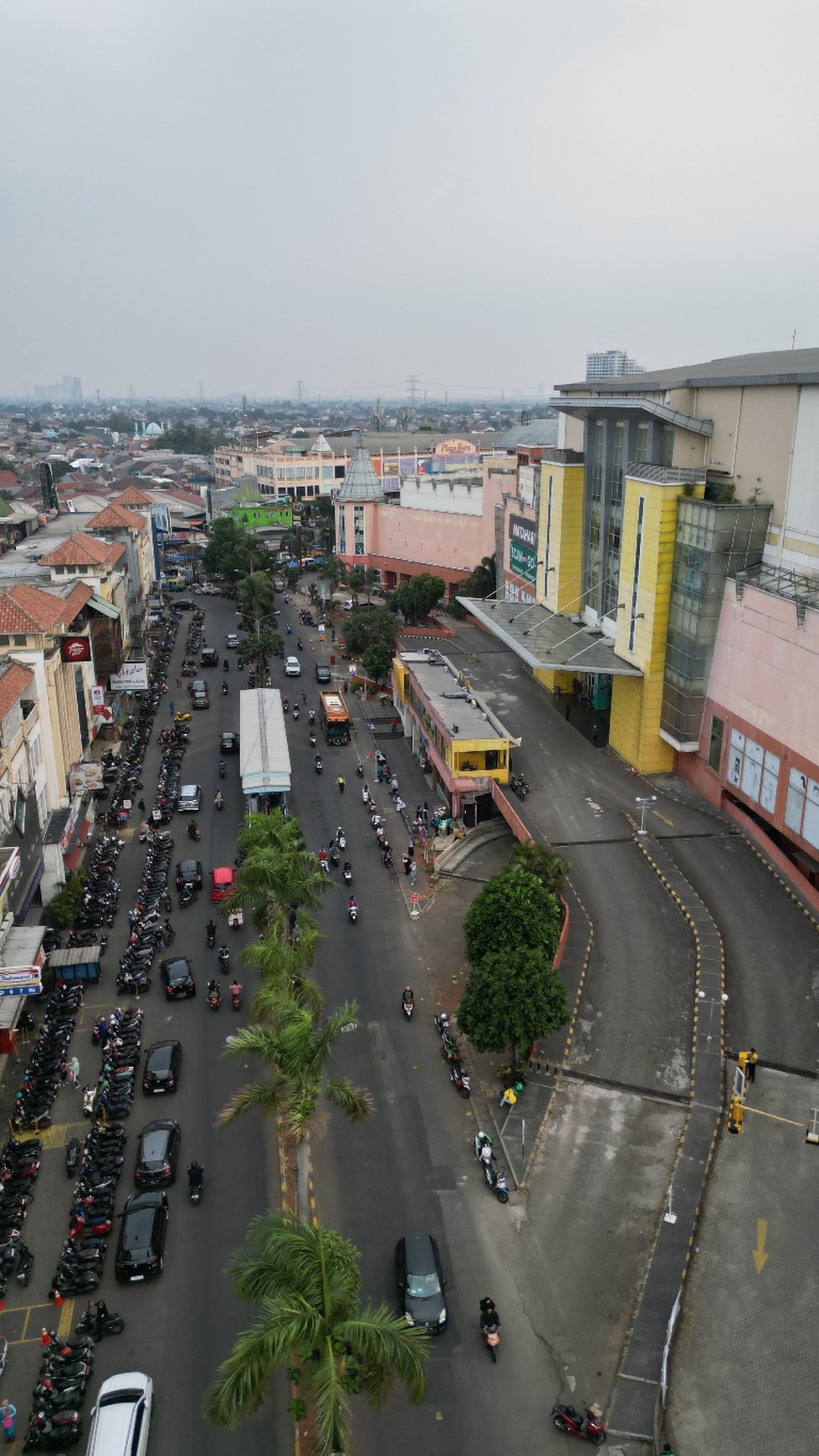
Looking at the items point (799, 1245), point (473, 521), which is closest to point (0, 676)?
point (799, 1245)

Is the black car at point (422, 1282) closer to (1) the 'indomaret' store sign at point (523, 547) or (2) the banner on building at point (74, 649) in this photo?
(2) the banner on building at point (74, 649)

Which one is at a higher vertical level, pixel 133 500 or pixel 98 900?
pixel 133 500

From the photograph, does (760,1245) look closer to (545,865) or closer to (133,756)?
(545,865)

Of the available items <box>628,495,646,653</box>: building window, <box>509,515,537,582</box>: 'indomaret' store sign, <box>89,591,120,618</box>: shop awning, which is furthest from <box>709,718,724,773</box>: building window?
<box>89,591,120,618</box>: shop awning

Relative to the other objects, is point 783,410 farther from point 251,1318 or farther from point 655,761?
point 251,1318

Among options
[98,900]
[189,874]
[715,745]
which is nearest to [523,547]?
[715,745]
